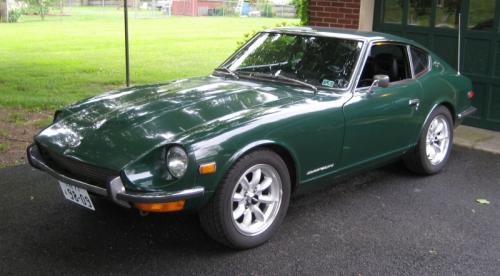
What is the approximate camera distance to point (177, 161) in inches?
134

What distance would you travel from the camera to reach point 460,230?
4.29 meters

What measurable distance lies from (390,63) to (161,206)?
283 cm

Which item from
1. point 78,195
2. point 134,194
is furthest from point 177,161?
point 78,195

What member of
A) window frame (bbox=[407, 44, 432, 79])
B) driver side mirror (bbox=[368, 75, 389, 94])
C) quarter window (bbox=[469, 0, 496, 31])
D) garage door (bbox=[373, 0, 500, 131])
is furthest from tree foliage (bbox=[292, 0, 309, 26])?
driver side mirror (bbox=[368, 75, 389, 94])

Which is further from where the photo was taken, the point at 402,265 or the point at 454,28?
the point at 454,28

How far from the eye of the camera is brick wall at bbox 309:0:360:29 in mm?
8250

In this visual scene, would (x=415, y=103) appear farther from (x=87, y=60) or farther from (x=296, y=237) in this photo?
(x=87, y=60)

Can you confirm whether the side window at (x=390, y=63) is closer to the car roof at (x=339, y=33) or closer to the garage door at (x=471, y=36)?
the car roof at (x=339, y=33)

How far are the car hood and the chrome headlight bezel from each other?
0.29 feet

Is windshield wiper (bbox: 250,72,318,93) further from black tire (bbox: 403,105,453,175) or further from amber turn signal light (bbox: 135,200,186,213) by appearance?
amber turn signal light (bbox: 135,200,186,213)

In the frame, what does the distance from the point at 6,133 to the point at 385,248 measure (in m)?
4.90

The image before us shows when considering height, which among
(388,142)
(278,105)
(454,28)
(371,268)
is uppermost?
(454,28)

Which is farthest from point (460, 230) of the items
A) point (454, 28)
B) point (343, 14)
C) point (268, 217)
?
point (343, 14)

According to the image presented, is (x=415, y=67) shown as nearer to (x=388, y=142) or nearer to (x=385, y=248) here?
(x=388, y=142)
